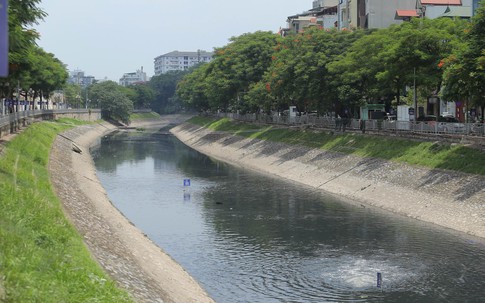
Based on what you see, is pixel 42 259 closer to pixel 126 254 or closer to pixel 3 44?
pixel 3 44

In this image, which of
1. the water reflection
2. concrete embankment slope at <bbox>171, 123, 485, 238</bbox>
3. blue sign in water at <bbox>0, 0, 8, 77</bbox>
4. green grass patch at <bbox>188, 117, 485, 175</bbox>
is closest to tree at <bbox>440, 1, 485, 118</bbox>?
green grass patch at <bbox>188, 117, 485, 175</bbox>

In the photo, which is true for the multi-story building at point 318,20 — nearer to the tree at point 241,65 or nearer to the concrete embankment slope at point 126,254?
the tree at point 241,65

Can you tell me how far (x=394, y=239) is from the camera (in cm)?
3809

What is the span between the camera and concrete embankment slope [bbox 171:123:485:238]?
41.5m

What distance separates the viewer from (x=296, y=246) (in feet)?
120

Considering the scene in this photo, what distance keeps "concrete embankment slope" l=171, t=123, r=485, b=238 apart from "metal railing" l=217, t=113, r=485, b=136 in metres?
5.11

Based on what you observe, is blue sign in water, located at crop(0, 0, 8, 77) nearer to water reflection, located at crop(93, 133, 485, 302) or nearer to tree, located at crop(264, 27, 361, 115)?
water reflection, located at crop(93, 133, 485, 302)

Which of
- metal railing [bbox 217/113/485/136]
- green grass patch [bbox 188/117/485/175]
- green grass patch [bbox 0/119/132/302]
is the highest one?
metal railing [bbox 217/113/485/136]

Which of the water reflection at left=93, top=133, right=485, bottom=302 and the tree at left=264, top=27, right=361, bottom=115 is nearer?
the water reflection at left=93, top=133, right=485, bottom=302

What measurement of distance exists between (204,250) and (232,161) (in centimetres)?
5642

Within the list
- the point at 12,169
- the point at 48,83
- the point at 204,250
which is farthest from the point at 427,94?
the point at 48,83

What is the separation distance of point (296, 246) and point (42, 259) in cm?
2017

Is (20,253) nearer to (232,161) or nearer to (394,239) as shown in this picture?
(394,239)

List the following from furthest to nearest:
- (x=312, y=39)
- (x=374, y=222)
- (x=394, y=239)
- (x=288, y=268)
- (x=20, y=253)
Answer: (x=312, y=39), (x=374, y=222), (x=394, y=239), (x=288, y=268), (x=20, y=253)
